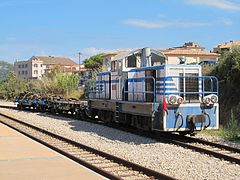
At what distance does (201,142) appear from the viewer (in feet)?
40.0

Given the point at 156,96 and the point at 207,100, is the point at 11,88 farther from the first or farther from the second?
the point at 207,100

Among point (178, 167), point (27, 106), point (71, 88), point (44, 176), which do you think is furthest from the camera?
point (71, 88)

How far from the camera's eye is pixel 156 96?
13.3 metres

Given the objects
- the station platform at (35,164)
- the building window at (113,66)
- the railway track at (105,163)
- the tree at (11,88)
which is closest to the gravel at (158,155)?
the railway track at (105,163)

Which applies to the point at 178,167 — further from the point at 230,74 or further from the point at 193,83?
the point at 230,74

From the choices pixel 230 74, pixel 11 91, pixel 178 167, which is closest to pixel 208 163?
pixel 178 167

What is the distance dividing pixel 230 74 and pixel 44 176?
1431 cm

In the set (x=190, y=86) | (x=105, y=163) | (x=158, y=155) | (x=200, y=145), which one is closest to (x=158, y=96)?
(x=190, y=86)

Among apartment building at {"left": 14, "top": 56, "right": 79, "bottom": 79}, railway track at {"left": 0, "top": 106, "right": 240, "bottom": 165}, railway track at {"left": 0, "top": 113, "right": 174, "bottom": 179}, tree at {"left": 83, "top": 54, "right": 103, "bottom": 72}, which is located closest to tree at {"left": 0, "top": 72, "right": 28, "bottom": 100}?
tree at {"left": 83, "top": 54, "right": 103, "bottom": 72}

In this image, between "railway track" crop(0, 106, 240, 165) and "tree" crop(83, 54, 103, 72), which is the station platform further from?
"tree" crop(83, 54, 103, 72)

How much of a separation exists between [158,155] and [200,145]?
238 cm

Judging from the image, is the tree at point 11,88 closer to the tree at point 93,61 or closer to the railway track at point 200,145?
the tree at point 93,61

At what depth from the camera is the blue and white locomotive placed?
12.3 metres

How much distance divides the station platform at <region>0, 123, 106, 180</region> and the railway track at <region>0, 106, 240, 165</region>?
3622 millimetres
